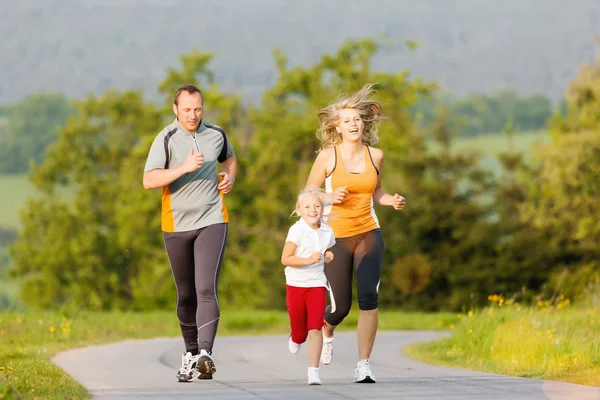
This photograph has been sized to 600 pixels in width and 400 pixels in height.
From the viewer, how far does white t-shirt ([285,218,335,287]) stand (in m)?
9.20

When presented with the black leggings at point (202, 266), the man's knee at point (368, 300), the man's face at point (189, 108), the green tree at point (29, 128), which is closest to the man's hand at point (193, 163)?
the man's face at point (189, 108)

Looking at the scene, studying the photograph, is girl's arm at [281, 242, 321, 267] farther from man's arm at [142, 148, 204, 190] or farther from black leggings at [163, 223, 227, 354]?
man's arm at [142, 148, 204, 190]

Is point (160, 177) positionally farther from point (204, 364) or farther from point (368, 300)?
point (368, 300)

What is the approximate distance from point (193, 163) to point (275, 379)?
230cm

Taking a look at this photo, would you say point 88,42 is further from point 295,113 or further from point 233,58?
point 295,113

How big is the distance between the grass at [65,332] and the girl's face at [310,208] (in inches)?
86.7

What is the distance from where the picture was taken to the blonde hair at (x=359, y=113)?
32.7ft

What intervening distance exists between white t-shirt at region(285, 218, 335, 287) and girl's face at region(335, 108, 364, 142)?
935 mm

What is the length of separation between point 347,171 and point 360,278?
905 millimetres

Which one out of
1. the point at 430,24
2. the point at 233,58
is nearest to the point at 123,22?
the point at 233,58

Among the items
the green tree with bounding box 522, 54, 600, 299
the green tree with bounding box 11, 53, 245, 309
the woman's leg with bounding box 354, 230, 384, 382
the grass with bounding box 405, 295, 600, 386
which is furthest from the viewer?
the green tree with bounding box 11, 53, 245, 309

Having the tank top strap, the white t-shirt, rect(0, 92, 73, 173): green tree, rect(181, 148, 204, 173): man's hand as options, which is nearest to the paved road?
the white t-shirt

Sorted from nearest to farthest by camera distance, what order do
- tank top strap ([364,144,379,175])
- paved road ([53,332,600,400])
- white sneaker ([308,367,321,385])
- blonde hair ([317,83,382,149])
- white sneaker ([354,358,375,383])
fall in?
1. paved road ([53,332,600,400])
2. white sneaker ([308,367,321,385])
3. white sneaker ([354,358,375,383])
4. tank top strap ([364,144,379,175])
5. blonde hair ([317,83,382,149])

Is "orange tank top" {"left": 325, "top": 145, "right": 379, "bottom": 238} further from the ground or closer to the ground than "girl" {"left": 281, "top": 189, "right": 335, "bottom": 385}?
further from the ground
